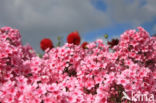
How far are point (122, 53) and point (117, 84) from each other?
2038 millimetres

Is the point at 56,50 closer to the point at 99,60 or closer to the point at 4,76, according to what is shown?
the point at 99,60

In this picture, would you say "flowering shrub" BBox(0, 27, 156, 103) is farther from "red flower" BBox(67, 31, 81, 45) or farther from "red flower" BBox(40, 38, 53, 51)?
"red flower" BBox(40, 38, 53, 51)

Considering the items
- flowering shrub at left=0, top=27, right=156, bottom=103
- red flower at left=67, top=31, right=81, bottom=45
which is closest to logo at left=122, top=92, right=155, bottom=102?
flowering shrub at left=0, top=27, right=156, bottom=103

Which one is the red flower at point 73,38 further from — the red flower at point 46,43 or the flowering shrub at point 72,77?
the flowering shrub at point 72,77

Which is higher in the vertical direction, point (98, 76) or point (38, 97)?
point (98, 76)

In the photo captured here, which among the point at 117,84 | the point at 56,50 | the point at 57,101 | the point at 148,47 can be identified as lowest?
the point at 57,101

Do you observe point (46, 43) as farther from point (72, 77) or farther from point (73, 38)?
point (72, 77)

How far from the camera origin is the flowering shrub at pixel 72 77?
126 inches

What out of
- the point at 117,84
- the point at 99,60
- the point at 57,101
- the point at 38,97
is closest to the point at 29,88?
the point at 38,97

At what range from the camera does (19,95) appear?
3.31m

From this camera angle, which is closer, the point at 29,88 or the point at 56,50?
the point at 29,88

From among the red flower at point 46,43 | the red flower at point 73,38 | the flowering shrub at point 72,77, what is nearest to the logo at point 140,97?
the flowering shrub at point 72,77

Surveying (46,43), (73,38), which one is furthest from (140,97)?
(46,43)

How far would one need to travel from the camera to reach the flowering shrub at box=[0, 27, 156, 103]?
126 inches
